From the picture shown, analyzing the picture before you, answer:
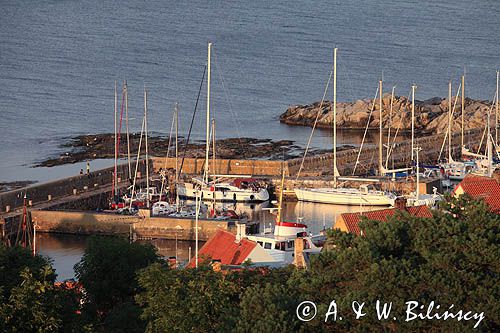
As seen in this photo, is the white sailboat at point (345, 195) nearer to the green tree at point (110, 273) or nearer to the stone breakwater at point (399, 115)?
the stone breakwater at point (399, 115)

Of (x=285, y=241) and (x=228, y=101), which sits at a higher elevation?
(x=228, y=101)

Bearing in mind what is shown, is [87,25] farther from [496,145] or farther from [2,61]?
[496,145]

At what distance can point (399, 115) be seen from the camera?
62500 millimetres

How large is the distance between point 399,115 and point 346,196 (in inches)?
665

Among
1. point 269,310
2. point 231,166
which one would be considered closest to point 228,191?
point 231,166

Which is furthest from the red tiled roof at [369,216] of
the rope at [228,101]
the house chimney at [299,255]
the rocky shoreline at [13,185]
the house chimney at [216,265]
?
the rope at [228,101]

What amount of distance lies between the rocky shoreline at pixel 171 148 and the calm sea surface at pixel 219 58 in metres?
1.22

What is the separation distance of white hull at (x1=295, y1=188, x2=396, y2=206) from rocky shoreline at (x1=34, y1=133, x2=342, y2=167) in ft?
21.2

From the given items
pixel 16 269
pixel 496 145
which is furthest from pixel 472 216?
pixel 496 145

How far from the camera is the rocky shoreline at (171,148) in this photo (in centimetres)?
5450

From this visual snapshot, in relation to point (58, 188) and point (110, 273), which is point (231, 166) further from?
point (110, 273)

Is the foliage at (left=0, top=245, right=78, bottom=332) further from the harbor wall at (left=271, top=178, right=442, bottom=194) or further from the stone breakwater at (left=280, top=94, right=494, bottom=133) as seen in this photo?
the stone breakwater at (left=280, top=94, right=494, bottom=133)

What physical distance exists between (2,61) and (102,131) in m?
27.6

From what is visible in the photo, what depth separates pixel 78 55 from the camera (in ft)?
300
